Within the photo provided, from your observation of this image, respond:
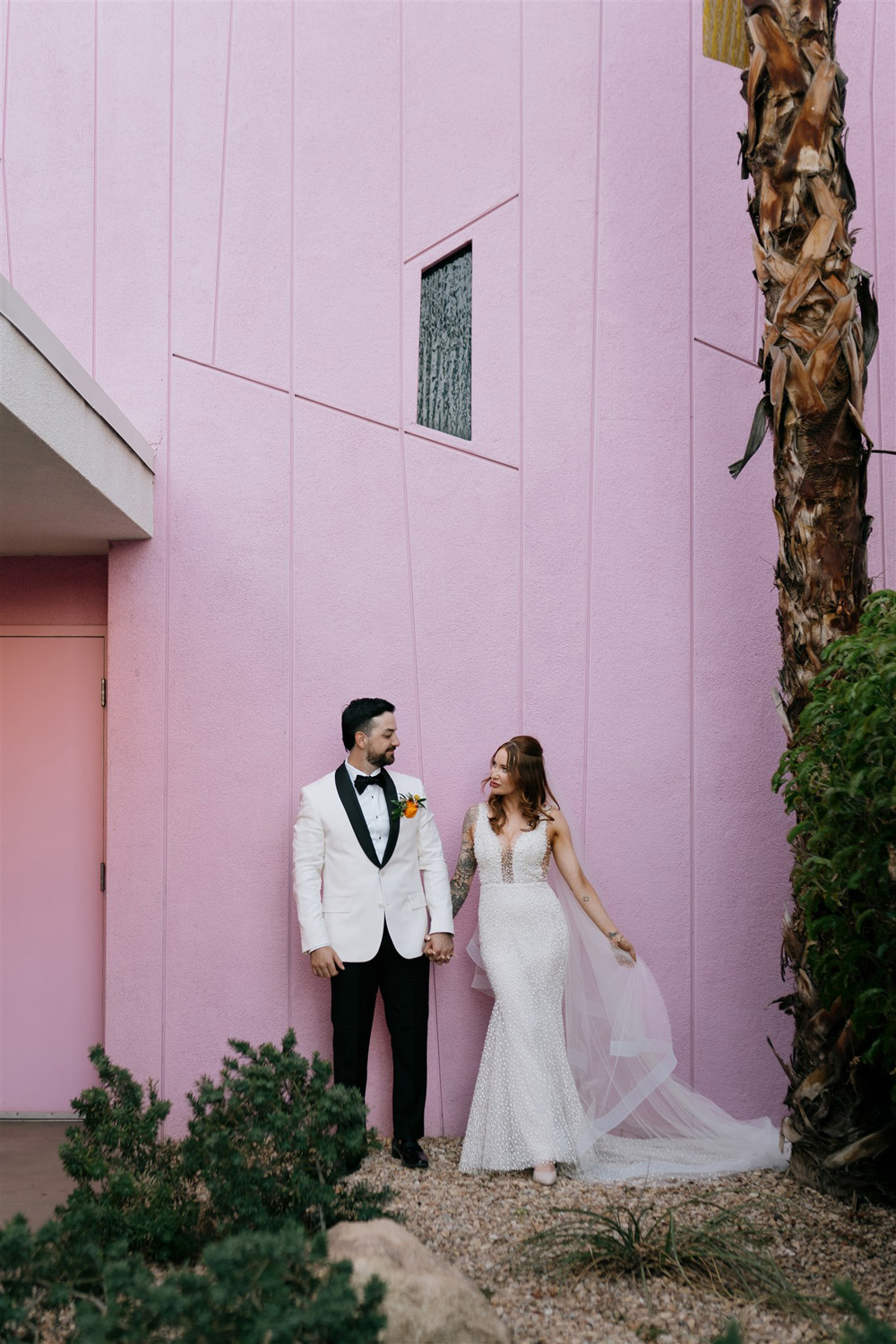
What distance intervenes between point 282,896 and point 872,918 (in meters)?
2.51

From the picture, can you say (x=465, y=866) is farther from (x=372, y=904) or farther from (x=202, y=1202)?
(x=202, y=1202)

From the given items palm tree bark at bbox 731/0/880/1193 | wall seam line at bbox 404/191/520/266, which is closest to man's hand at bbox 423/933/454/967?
palm tree bark at bbox 731/0/880/1193

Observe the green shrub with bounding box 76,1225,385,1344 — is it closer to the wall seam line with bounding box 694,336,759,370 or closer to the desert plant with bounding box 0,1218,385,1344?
the desert plant with bounding box 0,1218,385,1344

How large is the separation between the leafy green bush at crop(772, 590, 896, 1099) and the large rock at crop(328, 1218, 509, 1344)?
123 centimetres

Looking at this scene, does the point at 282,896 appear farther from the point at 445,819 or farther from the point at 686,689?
the point at 686,689

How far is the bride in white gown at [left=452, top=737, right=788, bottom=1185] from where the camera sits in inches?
157

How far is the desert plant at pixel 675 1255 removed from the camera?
9.62 feet

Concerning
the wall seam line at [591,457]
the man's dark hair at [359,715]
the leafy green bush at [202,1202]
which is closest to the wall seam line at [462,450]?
the wall seam line at [591,457]

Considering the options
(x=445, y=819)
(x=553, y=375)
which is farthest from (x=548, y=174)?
(x=445, y=819)

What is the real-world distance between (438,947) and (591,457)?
7.28 ft

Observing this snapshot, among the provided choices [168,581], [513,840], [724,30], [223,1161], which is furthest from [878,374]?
[223,1161]

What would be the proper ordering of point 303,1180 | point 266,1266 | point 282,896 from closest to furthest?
point 266,1266 → point 303,1180 → point 282,896

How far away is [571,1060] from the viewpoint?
421 cm

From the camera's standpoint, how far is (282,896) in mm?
4535
